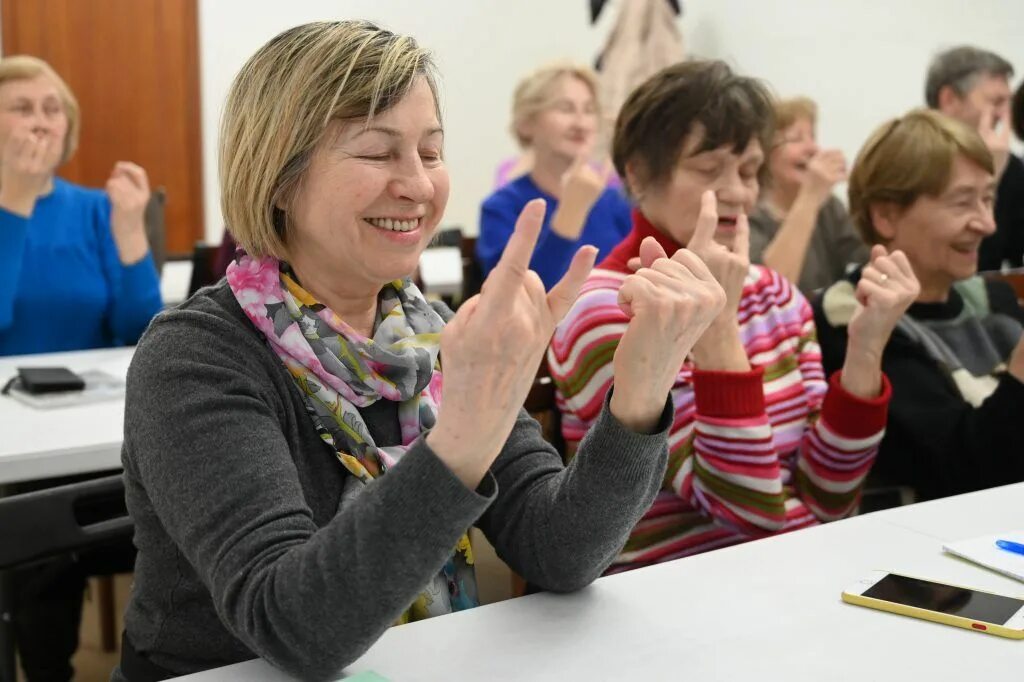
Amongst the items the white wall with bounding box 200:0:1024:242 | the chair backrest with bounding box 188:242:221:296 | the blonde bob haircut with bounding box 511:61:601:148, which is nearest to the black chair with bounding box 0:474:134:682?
the chair backrest with bounding box 188:242:221:296

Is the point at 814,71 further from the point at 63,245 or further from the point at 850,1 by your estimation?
the point at 63,245

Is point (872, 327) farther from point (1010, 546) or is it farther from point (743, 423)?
point (1010, 546)

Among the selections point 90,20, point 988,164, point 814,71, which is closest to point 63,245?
point 988,164

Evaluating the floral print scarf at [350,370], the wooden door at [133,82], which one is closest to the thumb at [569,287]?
the floral print scarf at [350,370]

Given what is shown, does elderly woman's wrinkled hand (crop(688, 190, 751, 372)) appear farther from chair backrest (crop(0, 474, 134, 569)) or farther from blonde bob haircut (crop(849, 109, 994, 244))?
chair backrest (crop(0, 474, 134, 569))

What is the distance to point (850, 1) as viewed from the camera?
17.9 ft

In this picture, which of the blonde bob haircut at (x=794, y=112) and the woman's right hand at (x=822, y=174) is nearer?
the woman's right hand at (x=822, y=174)

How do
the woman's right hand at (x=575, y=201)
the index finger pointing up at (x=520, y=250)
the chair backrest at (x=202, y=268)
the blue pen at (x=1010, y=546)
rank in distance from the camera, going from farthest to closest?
the chair backrest at (x=202, y=268) → the woman's right hand at (x=575, y=201) → the blue pen at (x=1010, y=546) → the index finger pointing up at (x=520, y=250)

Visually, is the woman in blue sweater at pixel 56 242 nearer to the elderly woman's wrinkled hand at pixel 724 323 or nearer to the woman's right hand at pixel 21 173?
the woman's right hand at pixel 21 173

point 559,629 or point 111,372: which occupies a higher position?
point 559,629

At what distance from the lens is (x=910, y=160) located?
2.17m

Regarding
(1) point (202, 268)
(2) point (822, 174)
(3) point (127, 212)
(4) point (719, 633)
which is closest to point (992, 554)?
(4) point (719, 633)

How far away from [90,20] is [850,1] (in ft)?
12.4

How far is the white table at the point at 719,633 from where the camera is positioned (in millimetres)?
993
